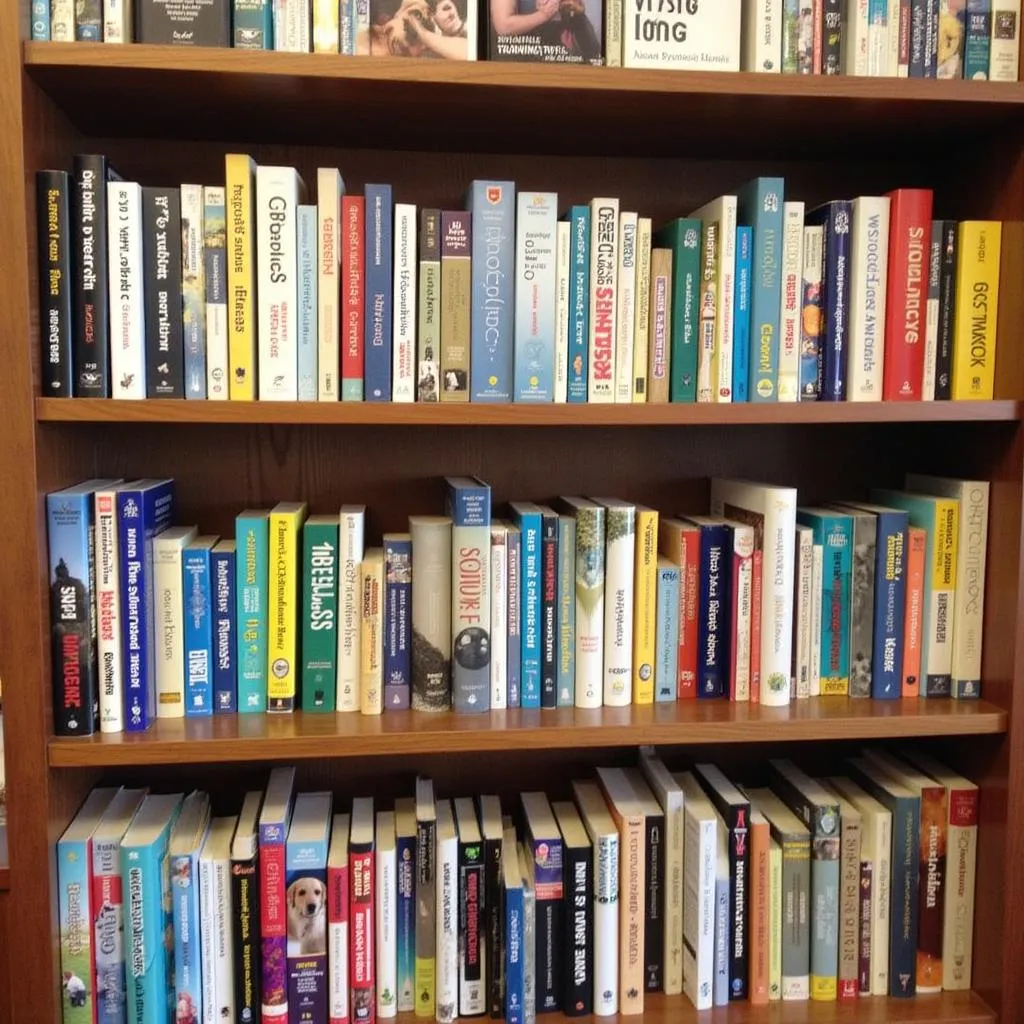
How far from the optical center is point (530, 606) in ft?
3.88

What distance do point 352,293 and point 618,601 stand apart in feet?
A: 1.55

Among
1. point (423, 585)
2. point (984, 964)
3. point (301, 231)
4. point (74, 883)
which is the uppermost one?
point (301, 231)

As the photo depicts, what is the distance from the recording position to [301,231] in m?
1.10

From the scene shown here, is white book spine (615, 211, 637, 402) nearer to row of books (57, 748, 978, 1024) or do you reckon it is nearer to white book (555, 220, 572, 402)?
white book (555, 220, 572, 402)

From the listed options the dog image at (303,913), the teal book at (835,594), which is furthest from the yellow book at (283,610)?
the teal book at (835,594)

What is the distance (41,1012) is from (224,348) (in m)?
0.74

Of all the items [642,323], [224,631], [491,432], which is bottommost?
[224,631]

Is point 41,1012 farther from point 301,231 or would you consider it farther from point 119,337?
point 301,231

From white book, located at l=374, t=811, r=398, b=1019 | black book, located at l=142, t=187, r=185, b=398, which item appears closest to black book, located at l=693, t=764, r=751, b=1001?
white book, located at l=374, t=811, r=398, b=1019

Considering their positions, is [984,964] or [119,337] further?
[984,964]

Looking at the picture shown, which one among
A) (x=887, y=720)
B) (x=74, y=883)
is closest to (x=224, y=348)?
(x=74, y=883)

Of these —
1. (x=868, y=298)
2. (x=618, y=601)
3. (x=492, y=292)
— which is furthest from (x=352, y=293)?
(x=868, y=298)

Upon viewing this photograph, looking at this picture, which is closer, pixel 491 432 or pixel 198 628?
pixel 198 628

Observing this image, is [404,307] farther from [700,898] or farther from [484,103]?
[700,898]
